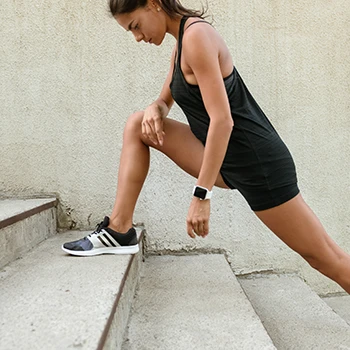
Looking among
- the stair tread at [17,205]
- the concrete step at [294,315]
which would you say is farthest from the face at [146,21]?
the concrete step at [294,315]

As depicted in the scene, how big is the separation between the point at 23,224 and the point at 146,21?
0.94m

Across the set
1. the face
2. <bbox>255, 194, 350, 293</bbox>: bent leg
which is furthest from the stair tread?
<bbox>255, 194, 350, 293</bbox>: bent leg

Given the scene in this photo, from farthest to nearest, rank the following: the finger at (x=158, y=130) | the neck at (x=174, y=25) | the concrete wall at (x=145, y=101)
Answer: the concrete wall at (x=145, y=101), the finger at (x=158, y=130), the neck at (x=174, y=25)

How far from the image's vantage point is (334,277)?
5.53 ft

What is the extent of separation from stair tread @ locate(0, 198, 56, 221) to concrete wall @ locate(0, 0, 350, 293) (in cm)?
9

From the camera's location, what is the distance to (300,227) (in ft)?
5.32

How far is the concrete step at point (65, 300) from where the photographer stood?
100cm

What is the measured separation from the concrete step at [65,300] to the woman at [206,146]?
160 millimetres

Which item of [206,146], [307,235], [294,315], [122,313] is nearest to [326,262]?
[307,235]

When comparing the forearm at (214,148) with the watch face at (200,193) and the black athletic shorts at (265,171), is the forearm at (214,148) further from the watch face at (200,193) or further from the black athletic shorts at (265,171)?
the black athletic shorts at (265,171)

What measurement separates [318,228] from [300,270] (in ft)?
2.89

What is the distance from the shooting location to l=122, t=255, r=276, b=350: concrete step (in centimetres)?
131

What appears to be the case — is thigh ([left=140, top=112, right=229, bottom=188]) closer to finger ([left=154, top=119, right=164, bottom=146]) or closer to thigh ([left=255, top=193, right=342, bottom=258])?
finger ([left=154, top=119, right=164, bottom=146])

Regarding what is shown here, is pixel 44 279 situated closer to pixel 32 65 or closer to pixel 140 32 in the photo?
pixel 140 32
